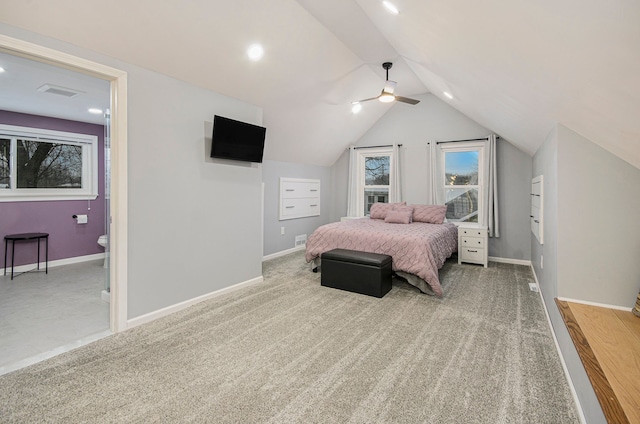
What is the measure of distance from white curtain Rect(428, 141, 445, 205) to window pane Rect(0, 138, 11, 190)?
672 centimetres

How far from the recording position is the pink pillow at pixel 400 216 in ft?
16.6

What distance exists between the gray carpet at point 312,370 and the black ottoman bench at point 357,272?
298 millimetres

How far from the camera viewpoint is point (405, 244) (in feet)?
12.0

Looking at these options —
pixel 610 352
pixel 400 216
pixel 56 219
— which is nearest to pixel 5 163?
pixel 56 219

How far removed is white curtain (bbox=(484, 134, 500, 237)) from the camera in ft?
16.6

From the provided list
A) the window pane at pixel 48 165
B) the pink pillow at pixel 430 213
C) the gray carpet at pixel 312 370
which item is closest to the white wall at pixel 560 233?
the gray carpet at pixel 312 370

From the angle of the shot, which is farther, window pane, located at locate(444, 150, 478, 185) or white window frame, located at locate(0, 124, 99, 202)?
window pane, located at locate(444, 150, 478, 185)

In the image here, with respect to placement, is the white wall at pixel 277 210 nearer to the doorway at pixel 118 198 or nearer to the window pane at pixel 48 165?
the doorway at pixel 118 198

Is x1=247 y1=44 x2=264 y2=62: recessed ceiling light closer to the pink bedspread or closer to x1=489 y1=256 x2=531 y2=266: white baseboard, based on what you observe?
the pink bedspread

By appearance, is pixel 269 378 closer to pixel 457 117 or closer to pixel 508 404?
pixel 508 404

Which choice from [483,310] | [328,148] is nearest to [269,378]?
[483,310]

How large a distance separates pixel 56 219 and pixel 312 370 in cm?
515

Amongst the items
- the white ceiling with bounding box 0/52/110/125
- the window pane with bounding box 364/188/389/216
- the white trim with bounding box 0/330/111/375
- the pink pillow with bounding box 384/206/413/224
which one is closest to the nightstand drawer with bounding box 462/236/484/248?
the pink pillow with bounding box 384/206/413/224

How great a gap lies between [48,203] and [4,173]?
646mm
